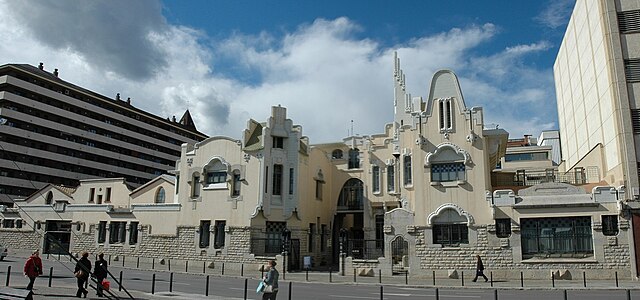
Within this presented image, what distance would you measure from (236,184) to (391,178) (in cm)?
1342

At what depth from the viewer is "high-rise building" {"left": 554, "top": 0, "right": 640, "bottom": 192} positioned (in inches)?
1109

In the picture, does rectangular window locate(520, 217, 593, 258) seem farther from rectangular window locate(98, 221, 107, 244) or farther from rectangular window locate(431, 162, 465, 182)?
rectangular window locate(98, 221, 107, 244)

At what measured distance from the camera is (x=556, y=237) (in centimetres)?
2767

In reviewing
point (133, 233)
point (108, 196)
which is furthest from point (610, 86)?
point (108, 196)

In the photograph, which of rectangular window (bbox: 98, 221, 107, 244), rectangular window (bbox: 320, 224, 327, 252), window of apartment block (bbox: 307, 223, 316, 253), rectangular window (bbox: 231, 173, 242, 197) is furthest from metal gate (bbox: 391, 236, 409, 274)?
rectangular window (bbox: 98, 221, 107, 244)

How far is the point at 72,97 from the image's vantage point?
69875 millimetres

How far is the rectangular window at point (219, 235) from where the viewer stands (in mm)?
36344

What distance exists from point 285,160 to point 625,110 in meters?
23.3

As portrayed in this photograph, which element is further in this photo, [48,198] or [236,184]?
[48,198]

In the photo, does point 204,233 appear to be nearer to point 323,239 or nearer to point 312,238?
point 312,238

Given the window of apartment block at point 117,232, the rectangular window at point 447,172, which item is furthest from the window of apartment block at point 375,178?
the window of apartment block at point 117,232

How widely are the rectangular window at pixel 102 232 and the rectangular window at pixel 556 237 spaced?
113 ft

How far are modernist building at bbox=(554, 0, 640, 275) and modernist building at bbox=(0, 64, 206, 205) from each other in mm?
43575

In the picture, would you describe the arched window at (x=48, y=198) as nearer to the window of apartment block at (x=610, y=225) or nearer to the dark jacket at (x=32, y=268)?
the dark jacket at (x=32, y=268)
